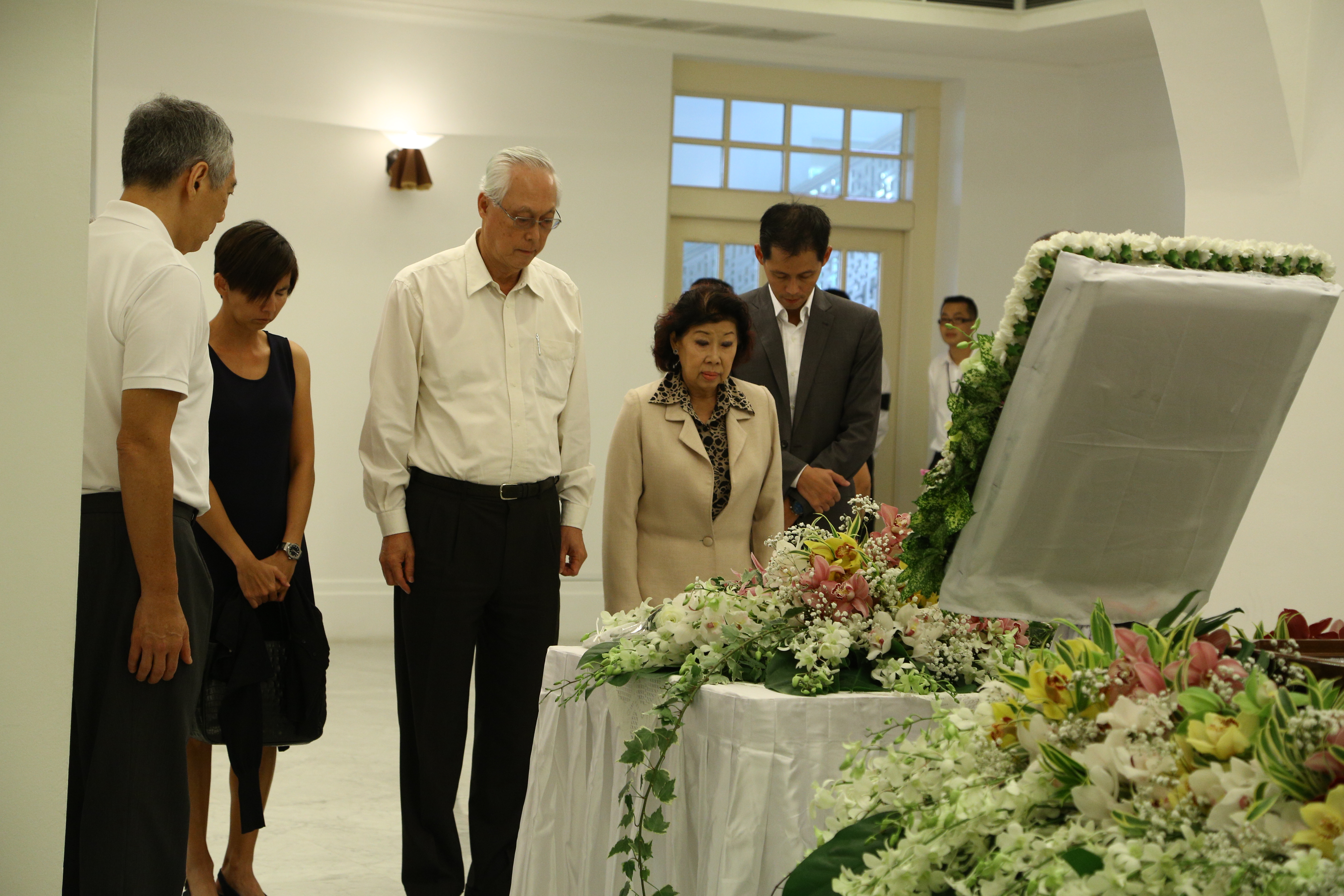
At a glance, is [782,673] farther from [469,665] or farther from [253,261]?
[253,261]

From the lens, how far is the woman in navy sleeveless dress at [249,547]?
2898 mm

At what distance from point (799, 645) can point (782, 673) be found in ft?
0.20

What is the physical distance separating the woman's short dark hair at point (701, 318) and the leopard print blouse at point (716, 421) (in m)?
0.07

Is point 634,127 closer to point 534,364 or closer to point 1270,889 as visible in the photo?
point 534,364

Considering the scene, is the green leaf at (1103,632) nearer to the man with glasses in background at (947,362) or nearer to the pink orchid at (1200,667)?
the pink orchid at (1200,667)

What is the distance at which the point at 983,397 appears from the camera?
5.03 ft

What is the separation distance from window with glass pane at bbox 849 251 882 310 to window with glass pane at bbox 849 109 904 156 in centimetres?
64

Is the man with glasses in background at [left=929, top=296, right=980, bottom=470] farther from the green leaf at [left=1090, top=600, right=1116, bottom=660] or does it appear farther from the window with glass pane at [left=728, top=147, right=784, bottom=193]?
the green leaf at [left=1090, top=600, right=1116, bottom=660]

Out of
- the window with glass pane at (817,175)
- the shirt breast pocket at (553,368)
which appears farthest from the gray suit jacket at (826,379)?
the window with glass pane at (817,175)

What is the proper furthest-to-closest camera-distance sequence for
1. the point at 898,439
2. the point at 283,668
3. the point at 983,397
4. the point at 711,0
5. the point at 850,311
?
the point at 898,439 < the point at 711,0 < the point at 850,311 < the point at 283,668 < the point at 983,397

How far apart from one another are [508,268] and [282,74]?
4.17 metres

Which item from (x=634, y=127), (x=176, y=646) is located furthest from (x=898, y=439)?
(x=176, y=646)

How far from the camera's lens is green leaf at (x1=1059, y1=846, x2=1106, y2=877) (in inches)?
40.8

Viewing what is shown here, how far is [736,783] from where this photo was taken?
1803 mm
